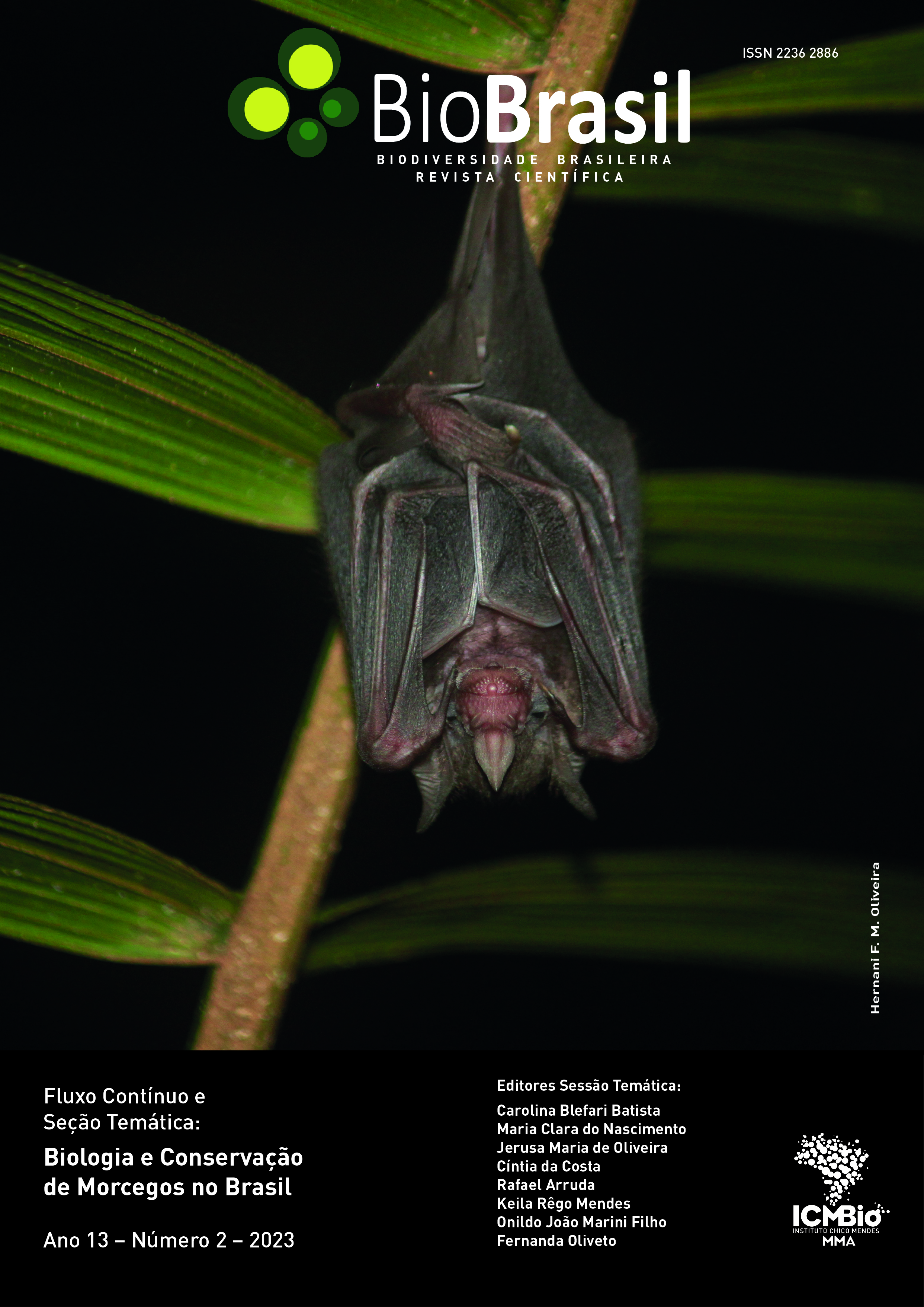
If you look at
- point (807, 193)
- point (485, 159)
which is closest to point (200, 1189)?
point (485, 159)

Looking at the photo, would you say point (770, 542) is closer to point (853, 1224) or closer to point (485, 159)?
point (485, 159)

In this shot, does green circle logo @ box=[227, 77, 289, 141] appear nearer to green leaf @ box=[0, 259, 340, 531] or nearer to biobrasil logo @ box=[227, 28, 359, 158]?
biobrasil logo @ box=[227, 28, 359, 158]

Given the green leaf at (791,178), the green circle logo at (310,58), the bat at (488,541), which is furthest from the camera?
the green circle logo at (310,58)

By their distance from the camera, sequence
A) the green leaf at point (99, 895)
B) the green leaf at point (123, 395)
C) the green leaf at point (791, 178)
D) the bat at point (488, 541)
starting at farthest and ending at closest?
the green leaf at point (791, 178), the bat at point (488, 541), the green leaf at point (99, 895), the green leaf at point (123, 395)

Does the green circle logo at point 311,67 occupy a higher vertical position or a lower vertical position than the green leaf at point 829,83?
higher

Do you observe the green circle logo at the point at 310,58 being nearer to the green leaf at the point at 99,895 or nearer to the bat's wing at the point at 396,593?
the bat's wing at the point at 396,593

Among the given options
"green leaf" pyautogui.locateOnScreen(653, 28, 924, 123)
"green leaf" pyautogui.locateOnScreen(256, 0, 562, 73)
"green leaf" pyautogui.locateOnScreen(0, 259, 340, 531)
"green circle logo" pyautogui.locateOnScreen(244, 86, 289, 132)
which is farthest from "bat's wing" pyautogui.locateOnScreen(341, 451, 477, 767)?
"green circle logo" pyautogui.locateOnScreen(244, 86, 289, 132)

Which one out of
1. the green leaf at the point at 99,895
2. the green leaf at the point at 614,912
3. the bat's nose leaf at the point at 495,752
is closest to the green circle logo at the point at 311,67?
the bat's nose leaf at the point at 495,752
